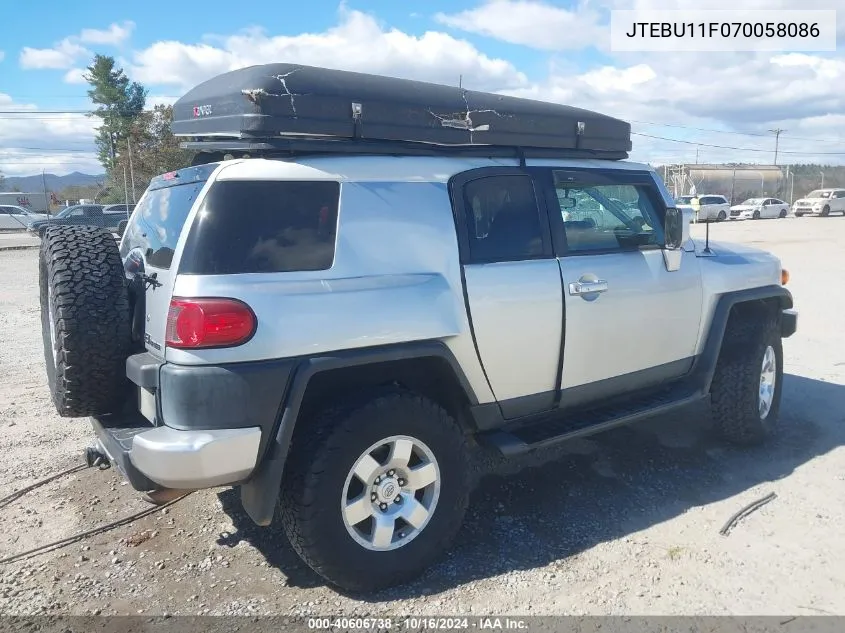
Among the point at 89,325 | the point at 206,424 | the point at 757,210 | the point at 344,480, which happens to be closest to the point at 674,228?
the point at 344,480

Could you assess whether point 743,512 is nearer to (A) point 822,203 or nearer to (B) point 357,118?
(B) point 357,118

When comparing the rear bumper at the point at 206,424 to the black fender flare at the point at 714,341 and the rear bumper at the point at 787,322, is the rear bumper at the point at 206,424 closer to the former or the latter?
the black fender flare at the point at 714,341

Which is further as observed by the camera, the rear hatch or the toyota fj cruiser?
the rear hatch

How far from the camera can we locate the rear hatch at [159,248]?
299cm

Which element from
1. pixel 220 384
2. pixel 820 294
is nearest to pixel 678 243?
pixel 220 384

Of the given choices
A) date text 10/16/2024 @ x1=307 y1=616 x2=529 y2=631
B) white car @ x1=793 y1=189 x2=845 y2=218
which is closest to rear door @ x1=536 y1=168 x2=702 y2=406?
date text 10/16/2024 @ x1=307 y1=616 x2=529 y2=631

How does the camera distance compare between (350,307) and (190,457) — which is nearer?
(190,457)

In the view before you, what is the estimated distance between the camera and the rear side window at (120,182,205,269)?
10.2 feet

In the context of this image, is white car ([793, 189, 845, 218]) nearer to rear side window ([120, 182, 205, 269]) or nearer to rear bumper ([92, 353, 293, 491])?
rear side window ([120, 182, 205, 269])

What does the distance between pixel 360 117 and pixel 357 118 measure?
0.06 ft

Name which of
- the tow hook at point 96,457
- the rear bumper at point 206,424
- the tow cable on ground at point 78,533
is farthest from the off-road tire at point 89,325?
the tow cable on ground at point 78,533

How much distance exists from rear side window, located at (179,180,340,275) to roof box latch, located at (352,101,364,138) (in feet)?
1.10

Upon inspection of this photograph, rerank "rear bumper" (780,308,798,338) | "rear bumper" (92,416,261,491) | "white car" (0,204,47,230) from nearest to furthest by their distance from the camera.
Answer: "rear bumper" (92,416,261,491)
"rear bumper" (780,308,798,338)
"white car" (0,204,47,230)

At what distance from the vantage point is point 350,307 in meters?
2.99
